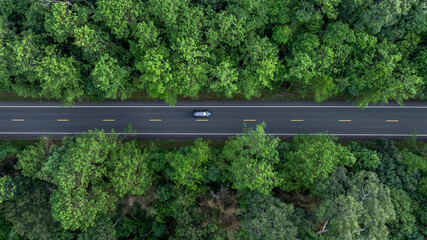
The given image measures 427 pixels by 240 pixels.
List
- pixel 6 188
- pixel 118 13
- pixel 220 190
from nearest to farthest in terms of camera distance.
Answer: pixel 118 13, pixel 6 188, pixel 220 190

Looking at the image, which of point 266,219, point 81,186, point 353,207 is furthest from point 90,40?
point 353,207

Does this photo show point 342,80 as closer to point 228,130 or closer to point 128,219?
point 228,130

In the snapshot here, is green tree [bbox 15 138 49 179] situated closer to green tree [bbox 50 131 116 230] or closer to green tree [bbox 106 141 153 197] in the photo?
green tree [bbox 50 131 116 230]

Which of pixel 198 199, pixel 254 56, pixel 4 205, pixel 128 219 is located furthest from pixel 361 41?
pixel 4 205

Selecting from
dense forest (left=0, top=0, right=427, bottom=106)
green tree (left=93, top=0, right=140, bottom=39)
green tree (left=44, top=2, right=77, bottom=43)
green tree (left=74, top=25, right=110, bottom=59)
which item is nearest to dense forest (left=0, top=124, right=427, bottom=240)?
dense forest (left=0, top=0, right=427, bottom=106)

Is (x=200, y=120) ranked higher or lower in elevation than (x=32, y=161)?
higher

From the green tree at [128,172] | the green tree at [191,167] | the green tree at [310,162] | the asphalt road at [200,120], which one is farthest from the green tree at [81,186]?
the green tree at [310,162]

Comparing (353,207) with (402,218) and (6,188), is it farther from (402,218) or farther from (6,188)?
(6,188)

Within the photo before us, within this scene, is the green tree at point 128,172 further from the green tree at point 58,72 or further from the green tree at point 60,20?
the green tree at point 60,20
